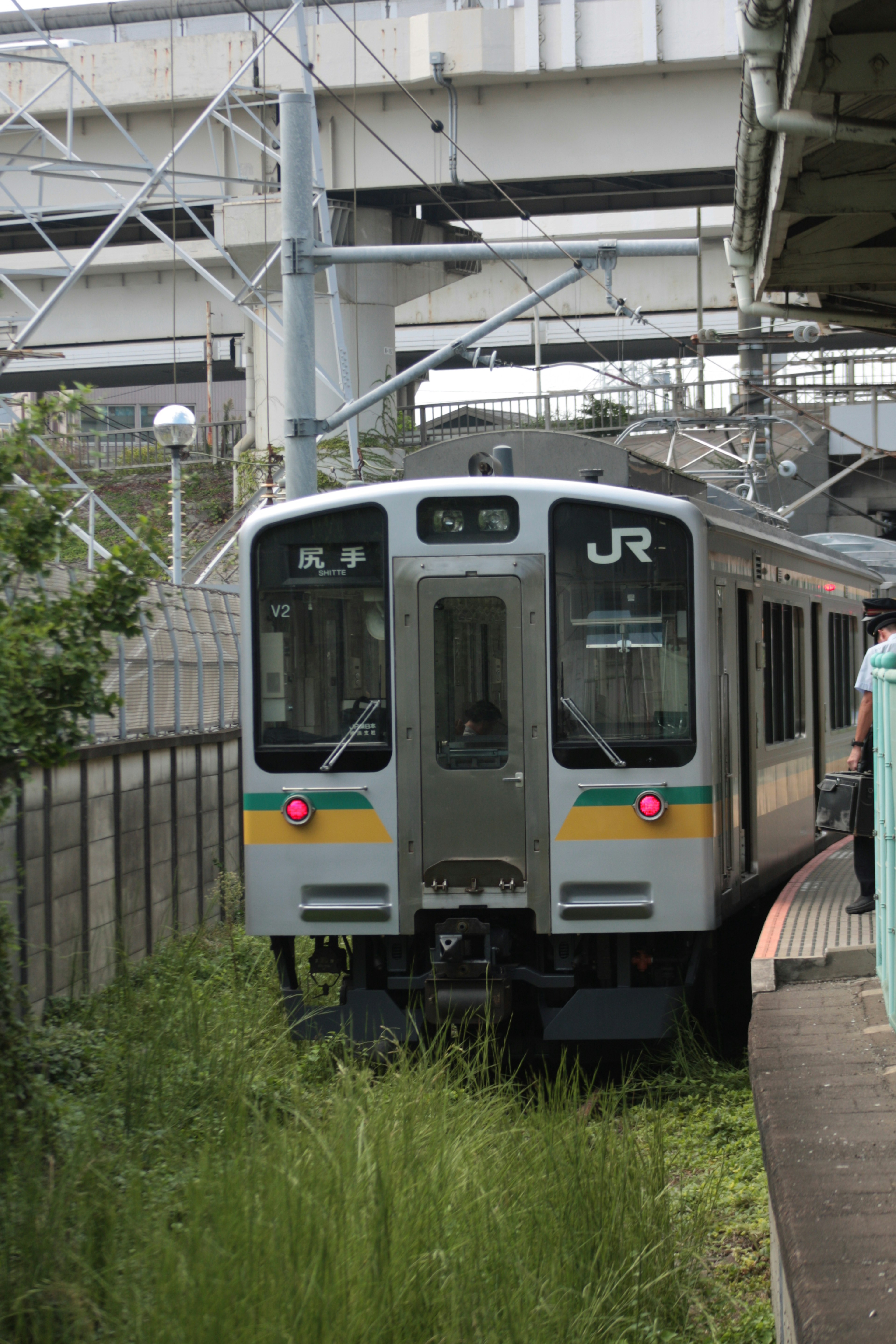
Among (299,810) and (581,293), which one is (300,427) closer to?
(299,810)

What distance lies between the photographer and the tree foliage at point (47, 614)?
5023 millimetres

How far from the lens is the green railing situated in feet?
16.9

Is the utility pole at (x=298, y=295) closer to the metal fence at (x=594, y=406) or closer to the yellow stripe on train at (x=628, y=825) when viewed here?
the yellow stripe on train at (x=628, y=825)

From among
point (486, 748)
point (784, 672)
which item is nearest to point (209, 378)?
point (784, 672)

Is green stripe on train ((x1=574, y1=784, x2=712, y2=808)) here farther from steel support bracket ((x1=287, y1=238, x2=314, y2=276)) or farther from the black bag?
steel support bracket ((x1=287, y1=238, x2=314, y2=276))

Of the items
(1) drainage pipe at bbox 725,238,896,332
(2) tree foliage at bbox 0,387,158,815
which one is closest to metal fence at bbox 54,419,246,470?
(1) drainage pipe at bbox 725,238,896,332

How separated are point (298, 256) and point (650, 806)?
5.84 m

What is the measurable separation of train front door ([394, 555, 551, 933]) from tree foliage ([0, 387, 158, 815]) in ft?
6.87

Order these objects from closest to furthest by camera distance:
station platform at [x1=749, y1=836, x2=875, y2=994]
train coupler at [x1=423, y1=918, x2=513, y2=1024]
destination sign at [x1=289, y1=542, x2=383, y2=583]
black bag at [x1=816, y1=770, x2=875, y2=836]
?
station platform at [x1=749, y1=836, x2=875, y2=994] < train coupler at [x1=423, y1=918, x2=513, y2=1024] < destination sign at [x1=289, y1=542, x2=383, y2=583] < black bag at [x1=816, y1=770, x2=875, y2=836]

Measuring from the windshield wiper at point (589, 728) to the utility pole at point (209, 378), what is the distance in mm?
23317

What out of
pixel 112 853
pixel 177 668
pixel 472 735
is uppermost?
pixel 177 668

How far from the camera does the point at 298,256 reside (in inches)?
447

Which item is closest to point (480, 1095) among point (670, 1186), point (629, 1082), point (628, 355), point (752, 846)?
point (670, 1186)

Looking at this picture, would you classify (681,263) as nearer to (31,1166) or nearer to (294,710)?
(294,710)
